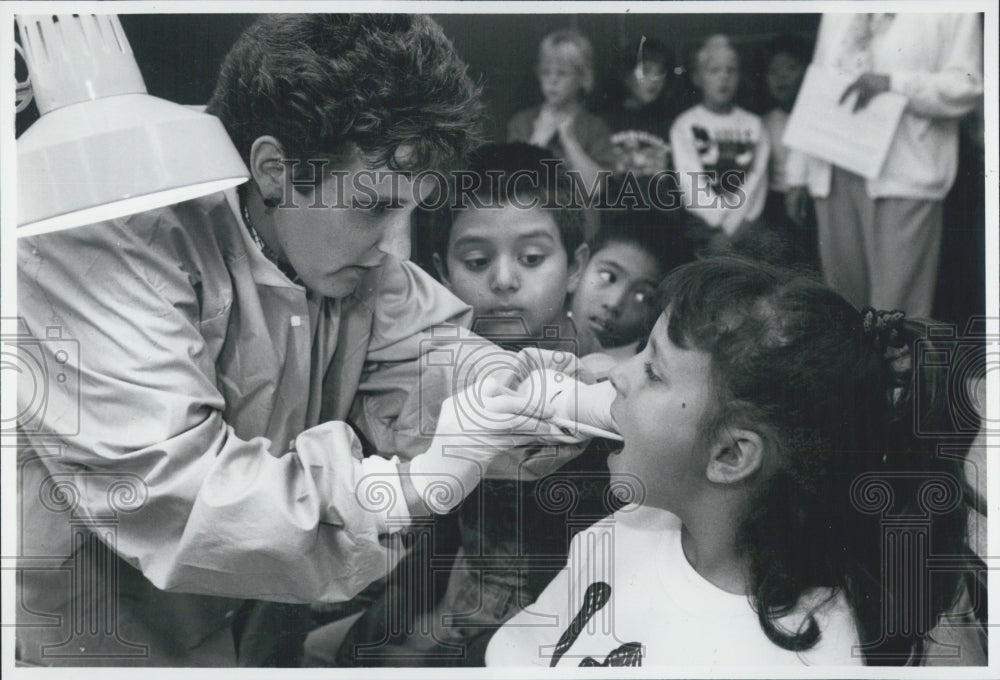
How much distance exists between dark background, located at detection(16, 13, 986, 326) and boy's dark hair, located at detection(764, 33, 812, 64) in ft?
0.06

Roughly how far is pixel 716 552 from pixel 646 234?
30.4 inches

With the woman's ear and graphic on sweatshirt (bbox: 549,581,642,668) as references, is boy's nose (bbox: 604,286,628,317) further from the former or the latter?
the woman's ear

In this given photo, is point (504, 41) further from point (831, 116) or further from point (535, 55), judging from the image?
point (831, 116)

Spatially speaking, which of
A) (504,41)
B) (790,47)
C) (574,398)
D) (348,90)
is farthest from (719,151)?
(348,90)

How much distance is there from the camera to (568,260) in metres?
2.56

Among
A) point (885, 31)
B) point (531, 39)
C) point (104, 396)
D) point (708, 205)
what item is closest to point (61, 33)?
point (104, 396)

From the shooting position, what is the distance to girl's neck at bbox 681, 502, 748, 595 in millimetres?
2498

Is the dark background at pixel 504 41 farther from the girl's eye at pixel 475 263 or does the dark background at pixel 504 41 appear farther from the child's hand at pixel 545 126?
the girl's eye at pixel 475 263

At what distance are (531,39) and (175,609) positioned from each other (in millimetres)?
1605

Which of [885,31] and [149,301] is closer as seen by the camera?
[149,301]

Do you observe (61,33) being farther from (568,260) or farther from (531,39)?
(568,260)

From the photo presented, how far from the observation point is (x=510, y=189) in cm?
256

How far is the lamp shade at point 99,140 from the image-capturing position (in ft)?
7.77

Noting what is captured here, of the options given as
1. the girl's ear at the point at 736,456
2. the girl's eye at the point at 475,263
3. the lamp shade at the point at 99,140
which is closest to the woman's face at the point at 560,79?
the girl's eye at the point at 475,263
